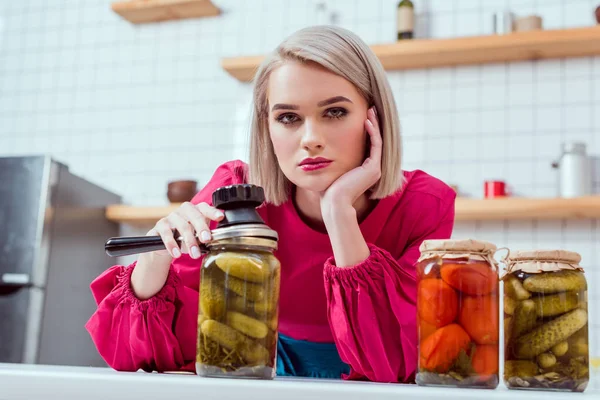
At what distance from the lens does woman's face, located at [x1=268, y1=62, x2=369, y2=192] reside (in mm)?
931

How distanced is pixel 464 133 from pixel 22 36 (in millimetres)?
2315

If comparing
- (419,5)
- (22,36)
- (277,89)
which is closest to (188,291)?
(277,89)

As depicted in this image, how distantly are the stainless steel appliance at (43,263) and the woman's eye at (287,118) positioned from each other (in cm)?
203

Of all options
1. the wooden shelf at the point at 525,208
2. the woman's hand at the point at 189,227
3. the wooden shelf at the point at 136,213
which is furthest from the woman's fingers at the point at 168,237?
the wooden shelf at the point at 136,213

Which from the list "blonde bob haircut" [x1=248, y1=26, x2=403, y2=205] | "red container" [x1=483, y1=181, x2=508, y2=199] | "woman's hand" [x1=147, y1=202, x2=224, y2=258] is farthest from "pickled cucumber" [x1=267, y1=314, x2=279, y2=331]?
"red container" [x1=483, y1=181, x2=508, y2=199]

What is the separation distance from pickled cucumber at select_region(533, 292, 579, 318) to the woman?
9.9 inches

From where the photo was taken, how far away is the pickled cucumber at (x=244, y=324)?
64 centimetres

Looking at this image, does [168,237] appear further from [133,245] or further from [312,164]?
[312,164]

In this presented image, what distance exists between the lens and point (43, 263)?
2.73 m

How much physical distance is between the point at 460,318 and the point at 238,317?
0.20m

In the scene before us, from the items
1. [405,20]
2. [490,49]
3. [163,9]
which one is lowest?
[490,49]

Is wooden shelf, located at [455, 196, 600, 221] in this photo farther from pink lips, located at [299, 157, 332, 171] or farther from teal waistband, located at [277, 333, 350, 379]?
pink lips, located at [299, 157, 332, 171]

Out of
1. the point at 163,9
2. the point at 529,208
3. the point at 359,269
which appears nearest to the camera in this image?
the point at 359,269

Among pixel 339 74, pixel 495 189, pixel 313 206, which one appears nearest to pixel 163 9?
pixel 495 189
